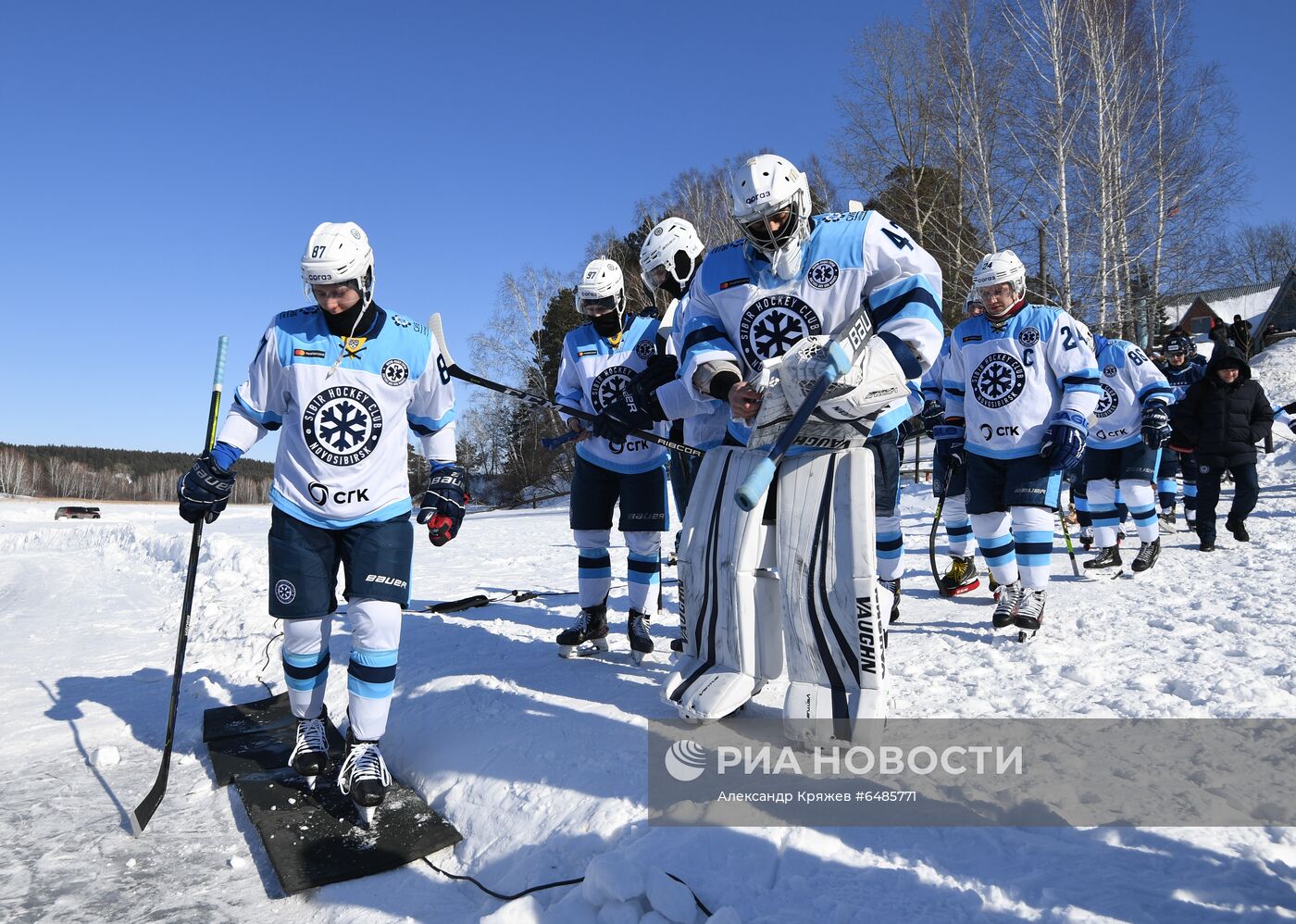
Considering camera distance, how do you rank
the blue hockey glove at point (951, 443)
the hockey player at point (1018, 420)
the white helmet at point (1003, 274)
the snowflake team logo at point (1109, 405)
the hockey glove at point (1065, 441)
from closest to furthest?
the hockey glove at point (1065, 441) → the hockey player at point (1018, 420) → the white helmet at point (1003, 274) → the blue hockey glove at point (951, 443) → the snowflake team logo at point (1109, 405)

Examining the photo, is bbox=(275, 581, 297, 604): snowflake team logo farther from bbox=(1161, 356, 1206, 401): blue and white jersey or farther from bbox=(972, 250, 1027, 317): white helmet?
bbox=(1161, 356, 1206, 401): blue and white jersey

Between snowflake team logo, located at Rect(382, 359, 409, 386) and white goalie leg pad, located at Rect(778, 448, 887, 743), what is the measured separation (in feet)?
5.84

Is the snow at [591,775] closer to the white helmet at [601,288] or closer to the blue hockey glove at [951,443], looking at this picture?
the blue hockey glove at [951,443]

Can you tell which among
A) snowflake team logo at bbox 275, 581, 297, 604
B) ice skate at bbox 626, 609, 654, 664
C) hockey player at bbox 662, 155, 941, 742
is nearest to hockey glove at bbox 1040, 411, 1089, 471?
hockey player at bbox 662, 155, 941, 742

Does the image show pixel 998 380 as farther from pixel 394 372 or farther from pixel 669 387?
pixel 394 372

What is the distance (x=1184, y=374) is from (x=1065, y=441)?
725 centimetres

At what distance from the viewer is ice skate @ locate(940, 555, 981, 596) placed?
22.3 feet

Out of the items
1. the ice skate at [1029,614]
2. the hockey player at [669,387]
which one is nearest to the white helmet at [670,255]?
the hockey player at [669,387]

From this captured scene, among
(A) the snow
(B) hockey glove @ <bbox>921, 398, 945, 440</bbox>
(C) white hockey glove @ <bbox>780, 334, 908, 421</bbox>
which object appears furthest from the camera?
(B) hockey glove @ <bbox>921, 398, 945, 440</bbox>

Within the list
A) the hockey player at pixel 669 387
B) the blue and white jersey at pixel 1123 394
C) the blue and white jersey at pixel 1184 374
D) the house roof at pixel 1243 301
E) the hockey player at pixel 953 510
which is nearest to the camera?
the hockey player at pixel 669 387

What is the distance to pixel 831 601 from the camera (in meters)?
3.21

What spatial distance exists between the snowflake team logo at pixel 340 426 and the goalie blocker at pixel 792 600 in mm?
1481

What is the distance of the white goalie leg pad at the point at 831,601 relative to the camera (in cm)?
316

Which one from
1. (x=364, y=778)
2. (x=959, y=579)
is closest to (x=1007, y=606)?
(x=959, y=579)
